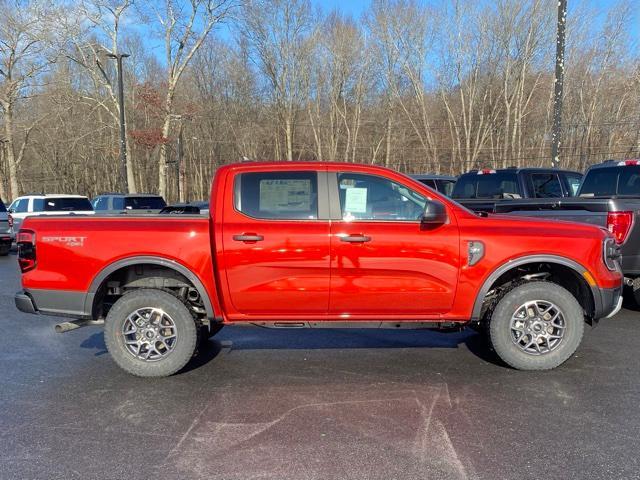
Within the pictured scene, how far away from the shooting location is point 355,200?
166 inches

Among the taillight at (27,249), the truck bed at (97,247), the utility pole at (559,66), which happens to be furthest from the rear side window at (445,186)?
the taillight at (27,249)

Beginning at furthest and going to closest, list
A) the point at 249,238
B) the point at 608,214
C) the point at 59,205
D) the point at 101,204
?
1. the point at 101,204
2. the point at 59,205
3. the point at 608,214
4. the point at 249,238

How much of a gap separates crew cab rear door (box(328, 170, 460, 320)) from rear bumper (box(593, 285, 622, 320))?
132cm

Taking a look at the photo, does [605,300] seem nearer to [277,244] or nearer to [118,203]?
[277,244]

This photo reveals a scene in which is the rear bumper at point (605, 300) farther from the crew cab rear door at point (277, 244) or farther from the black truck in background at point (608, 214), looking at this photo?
the crew cab rear door at point (277, 244)

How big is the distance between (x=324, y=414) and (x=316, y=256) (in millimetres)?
1291

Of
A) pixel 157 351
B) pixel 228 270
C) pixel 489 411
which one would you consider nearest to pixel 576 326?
pixel 489 411

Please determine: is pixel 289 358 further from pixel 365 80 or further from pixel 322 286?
pixel 365 80

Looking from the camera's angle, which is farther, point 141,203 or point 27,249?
point 141,203

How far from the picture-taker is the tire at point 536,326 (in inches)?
166

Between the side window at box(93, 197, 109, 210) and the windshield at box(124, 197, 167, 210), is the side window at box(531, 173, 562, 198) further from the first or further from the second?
the side window at box(93, 197, 109, 210)

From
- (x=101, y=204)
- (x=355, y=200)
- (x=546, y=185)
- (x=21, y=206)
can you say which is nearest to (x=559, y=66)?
(x=546, y=185)

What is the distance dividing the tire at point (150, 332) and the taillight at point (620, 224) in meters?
4.76

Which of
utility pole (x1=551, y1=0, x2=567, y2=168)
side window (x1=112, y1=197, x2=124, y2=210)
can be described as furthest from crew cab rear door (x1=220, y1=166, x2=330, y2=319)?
side window (x1=112, y1=197, x2=124, y2=210)
